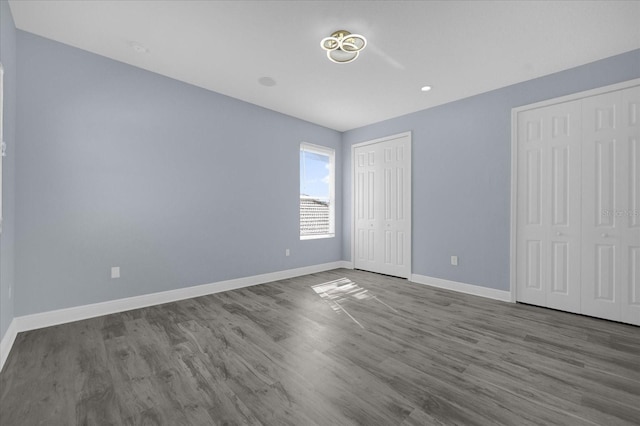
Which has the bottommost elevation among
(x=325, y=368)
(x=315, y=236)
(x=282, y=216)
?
(x=325, y=368)

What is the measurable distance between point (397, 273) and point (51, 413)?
444 cm

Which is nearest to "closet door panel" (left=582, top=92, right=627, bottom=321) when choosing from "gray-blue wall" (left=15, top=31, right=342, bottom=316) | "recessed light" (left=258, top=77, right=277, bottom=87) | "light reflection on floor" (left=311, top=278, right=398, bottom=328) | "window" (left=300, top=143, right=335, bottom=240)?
"light reflection on floor" (left=311, top=278, right=398, bottom=328)

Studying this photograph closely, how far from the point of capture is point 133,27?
2.59 meters

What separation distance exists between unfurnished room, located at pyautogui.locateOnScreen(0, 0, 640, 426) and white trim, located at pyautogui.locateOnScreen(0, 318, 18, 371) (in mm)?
25

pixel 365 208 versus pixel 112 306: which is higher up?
pixel 365 208

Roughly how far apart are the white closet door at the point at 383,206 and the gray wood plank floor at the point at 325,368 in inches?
66.7

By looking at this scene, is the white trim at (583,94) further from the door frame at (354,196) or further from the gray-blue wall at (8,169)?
the gray-blue wall at (8,169)

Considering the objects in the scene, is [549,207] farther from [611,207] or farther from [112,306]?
[112,306]

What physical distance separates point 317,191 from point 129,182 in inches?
125

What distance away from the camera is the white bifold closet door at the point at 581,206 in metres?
2.90

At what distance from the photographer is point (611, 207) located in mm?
2996

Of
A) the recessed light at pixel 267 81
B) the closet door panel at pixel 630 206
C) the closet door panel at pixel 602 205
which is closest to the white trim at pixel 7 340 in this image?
the recessed light at pixel 267 81

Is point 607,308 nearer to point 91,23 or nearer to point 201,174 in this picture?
point 201,174

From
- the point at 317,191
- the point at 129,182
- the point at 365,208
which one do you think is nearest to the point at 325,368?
the point at 129,182
